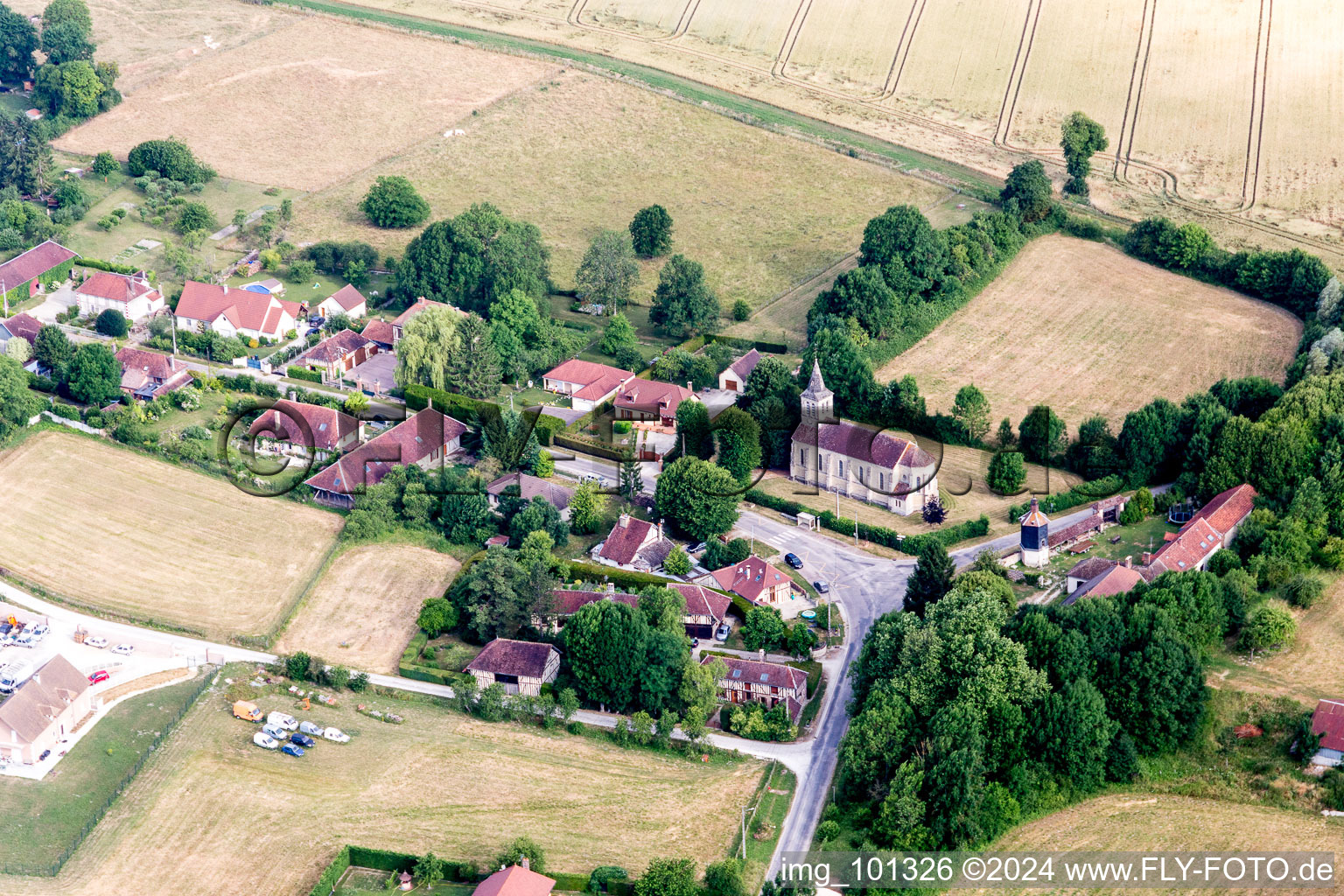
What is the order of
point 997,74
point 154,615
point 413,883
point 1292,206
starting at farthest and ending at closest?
point 997,74, point 1292,206, point 154,615, point 413,883

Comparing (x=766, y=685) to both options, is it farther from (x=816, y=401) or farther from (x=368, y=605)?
(x=816, y=401)

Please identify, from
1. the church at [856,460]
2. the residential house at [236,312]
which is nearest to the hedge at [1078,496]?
the church at [856,460]

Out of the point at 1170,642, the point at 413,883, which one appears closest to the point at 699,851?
the point at 413,883

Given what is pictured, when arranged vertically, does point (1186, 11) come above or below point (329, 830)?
above

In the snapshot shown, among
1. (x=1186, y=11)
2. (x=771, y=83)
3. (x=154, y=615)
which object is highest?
(x=1186, y=11)

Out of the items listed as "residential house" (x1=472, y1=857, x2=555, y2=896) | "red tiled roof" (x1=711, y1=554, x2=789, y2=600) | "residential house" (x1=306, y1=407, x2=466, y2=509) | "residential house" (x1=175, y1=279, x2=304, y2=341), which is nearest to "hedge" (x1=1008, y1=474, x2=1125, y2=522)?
"red tiled roof" (x1=711, y1=554, x2=789, y2=600)

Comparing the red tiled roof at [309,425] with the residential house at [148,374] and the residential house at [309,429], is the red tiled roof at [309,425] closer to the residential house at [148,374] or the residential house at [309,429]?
the residential house at [309,429]

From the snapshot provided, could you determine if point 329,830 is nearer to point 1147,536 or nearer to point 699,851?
point 699,851
